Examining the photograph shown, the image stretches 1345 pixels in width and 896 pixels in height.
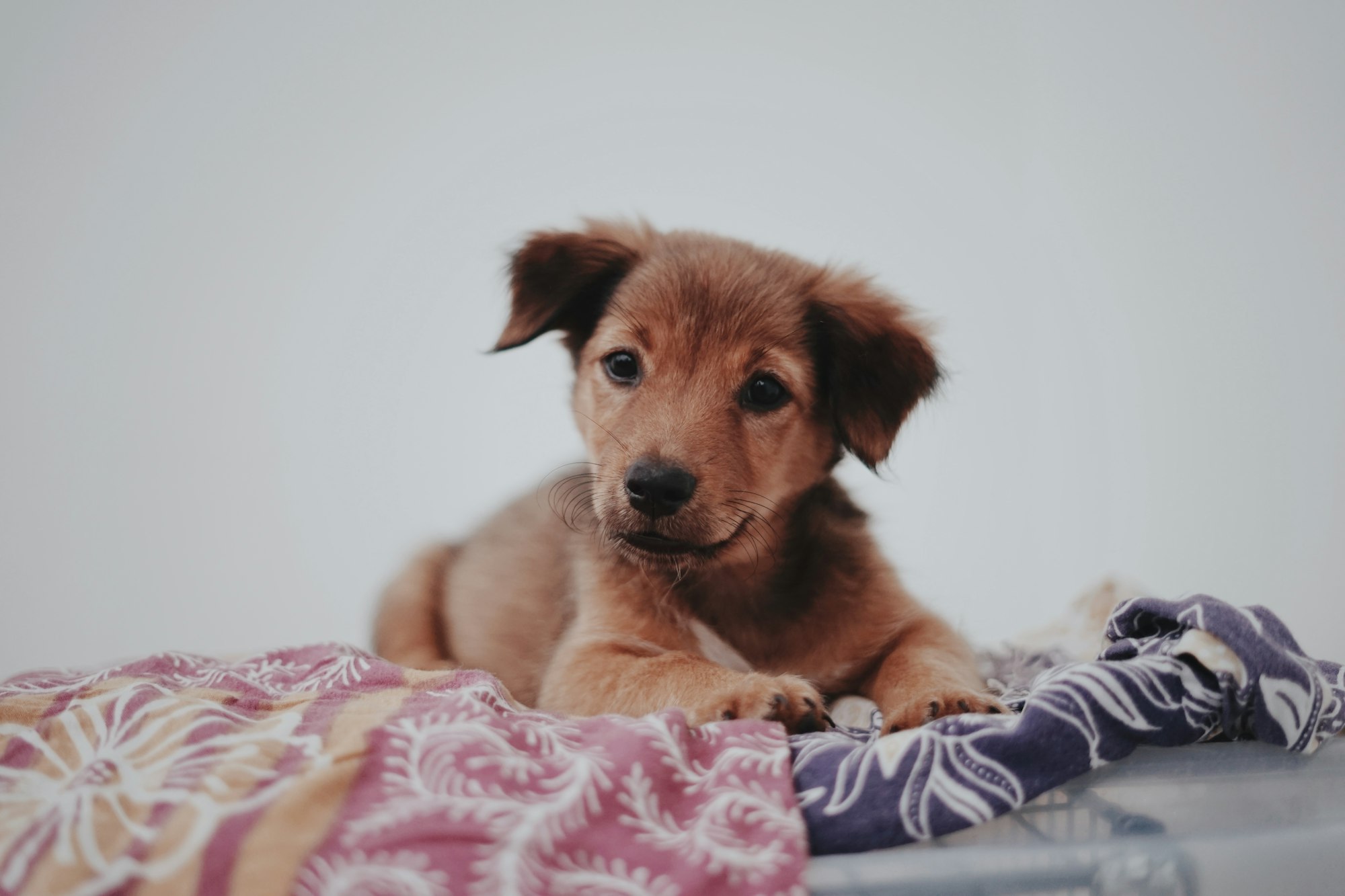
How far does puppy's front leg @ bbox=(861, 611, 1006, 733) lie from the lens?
164 cm

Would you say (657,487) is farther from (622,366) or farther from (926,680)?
(926,680)

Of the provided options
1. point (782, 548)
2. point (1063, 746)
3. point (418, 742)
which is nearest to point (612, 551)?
point (782, 548)

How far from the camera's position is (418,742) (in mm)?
1276

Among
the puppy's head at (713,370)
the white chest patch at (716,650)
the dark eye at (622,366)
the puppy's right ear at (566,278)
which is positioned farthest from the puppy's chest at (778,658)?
the puppy's right ear at (566,278)

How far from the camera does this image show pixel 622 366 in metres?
2.31

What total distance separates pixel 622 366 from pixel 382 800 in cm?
136

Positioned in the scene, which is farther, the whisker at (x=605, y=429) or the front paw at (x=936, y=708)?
the whisker at (x=605, y=429)

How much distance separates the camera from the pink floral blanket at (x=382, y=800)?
104 cm

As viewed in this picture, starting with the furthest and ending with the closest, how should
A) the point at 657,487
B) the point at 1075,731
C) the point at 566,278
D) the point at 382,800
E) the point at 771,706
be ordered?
the point at 566,278 → the point at 657,487 → the point at 771,706 → the point at 1075,731 → the point at 382,800

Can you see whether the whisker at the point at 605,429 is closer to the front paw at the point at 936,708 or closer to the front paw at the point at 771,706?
the front paw at the point at 771,706

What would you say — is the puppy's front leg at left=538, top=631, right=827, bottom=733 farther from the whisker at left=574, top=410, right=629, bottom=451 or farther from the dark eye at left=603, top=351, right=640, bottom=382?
the dark eye at left=603, top=351, right=640, bottom=382

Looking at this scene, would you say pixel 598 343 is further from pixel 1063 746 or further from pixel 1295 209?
pixel 1295 209

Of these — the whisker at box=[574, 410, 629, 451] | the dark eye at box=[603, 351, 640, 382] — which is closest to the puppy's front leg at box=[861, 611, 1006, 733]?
the whisker at box=[574, 410, 629, 451]

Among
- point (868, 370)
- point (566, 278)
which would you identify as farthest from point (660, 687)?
point (566, 278)
